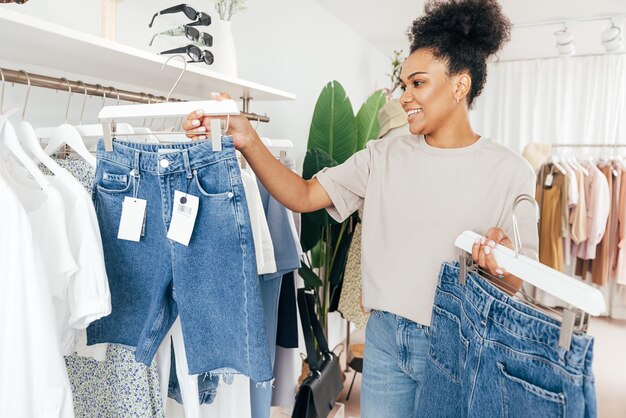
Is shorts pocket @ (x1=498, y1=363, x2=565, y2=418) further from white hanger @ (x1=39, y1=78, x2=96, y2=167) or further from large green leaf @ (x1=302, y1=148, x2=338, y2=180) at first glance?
large green leaf @ (x1=302, y1=148, x2=338, y2=180)

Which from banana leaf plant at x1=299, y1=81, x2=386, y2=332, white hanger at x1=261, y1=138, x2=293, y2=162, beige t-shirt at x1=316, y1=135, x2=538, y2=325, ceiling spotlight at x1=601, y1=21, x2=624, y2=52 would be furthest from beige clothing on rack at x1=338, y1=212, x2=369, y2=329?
ceiling spotlight at x1=601, y1=21, x2=624, y2=52

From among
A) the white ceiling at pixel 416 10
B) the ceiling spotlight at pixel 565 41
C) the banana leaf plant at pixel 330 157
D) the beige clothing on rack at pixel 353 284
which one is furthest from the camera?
the ceiling spotlight at pixel 565 41

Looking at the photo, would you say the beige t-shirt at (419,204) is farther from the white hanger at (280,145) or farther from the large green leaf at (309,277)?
the large green leaf at (309,277)

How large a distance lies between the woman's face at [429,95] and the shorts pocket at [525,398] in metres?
0.69

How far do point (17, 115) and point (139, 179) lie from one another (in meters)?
0.66

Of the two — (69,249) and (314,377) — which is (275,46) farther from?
(69,249)

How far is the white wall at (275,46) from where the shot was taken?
1.57 m

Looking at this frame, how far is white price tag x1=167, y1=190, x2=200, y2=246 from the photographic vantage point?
1.05 meters

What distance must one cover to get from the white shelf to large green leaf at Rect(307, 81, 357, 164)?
2.58ft

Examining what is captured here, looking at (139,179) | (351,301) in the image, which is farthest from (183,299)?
(351,301)

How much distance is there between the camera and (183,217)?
41.5 inches

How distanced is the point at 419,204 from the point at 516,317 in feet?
1.66

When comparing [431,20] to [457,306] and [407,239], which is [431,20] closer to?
[407,239]

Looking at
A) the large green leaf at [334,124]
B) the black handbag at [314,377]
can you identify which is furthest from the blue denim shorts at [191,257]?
the large green leaf at [334,124]
